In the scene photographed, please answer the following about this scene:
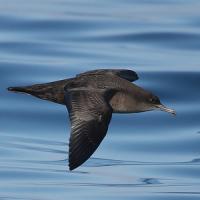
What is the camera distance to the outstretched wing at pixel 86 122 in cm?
821

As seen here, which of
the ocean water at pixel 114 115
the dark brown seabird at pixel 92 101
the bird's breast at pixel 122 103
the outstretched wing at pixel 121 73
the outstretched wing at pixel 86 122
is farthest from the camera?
the ocean water at pixel 114 115

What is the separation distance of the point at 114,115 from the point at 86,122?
5108 mm

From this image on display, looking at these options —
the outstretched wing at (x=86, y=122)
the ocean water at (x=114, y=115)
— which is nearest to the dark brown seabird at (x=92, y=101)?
the outstretched wing at (x=86, y=122)

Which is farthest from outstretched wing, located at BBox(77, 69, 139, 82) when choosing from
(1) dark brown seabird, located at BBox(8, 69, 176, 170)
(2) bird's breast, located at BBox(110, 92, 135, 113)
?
(2) bird's breast, located at BBox(110, 92, 135, 113)

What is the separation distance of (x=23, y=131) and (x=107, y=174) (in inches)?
60.6

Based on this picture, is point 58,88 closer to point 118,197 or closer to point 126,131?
point 118,197

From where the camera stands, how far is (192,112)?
538 inches

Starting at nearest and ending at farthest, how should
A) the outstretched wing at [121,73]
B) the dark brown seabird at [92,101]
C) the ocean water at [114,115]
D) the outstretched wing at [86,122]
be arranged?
the outstretched wing at [86,122]
the dark brown seabird at [92,101]
the outstretched wing at [121,73]
the ocean water at [114,115]

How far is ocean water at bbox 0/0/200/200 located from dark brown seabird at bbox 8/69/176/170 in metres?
1.15

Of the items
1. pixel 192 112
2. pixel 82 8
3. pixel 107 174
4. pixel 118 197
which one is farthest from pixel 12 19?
pixel 118 197

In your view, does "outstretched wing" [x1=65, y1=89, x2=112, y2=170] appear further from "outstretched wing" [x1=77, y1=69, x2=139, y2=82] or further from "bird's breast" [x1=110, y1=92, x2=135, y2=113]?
"outstretched wing" [x1=77, y1=69, x2=139, y2=82]

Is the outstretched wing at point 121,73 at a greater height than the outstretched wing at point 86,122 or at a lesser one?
greater

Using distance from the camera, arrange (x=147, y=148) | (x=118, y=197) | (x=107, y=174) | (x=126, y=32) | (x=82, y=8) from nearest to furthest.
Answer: (x=118, y=197), (x=107, y=174), (x=147, y=148), (x=126, y=32), (x=82, y=8)

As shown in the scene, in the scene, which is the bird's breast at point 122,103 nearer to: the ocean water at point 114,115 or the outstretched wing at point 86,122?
the outstretched wing at point 86,122
